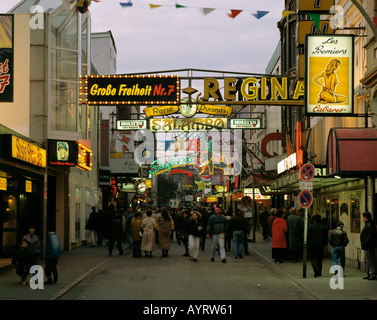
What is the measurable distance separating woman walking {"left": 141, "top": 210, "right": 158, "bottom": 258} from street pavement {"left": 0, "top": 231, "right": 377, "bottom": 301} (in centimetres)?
45

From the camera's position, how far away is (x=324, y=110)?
62.8 feet

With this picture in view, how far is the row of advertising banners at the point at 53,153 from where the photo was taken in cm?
1805

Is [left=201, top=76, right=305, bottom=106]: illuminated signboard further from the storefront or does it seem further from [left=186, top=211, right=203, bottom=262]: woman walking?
the storefront

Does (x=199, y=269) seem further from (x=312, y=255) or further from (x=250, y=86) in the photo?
(x=250, y=86)

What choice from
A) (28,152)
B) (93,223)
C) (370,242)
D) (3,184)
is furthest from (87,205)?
(370,242)

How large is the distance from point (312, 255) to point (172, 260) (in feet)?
22.0

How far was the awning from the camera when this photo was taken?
1703 centimetres

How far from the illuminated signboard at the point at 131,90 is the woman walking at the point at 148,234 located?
4167 mm

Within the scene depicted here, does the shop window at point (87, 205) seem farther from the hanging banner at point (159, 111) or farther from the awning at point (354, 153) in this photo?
the awning at point (354, 153)

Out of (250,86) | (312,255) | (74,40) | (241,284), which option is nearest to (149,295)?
(241,284)

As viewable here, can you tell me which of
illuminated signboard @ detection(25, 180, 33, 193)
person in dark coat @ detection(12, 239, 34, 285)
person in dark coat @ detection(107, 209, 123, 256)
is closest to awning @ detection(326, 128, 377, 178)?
person in dark coat @ detection(12, 239, 34, 285)

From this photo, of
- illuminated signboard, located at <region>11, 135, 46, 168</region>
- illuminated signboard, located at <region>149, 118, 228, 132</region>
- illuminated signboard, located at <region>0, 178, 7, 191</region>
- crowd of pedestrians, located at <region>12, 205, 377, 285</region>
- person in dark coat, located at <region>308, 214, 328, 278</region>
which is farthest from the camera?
illuminated signboard, located at <region>149, 118, 228, 132</region>

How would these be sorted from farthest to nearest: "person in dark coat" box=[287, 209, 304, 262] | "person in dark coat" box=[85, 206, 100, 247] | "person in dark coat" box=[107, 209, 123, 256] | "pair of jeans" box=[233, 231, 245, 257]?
"person in dark coat" box=[85, 206, 100, 247]
"person in dark coat" box=[107, 209, 123, 256]
"pair of jeans" box=[233, 231, 245, 257]
"person in dark coat" box=[287, 209, 304, 262]

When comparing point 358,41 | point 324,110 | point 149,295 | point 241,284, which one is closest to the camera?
point 149,295
